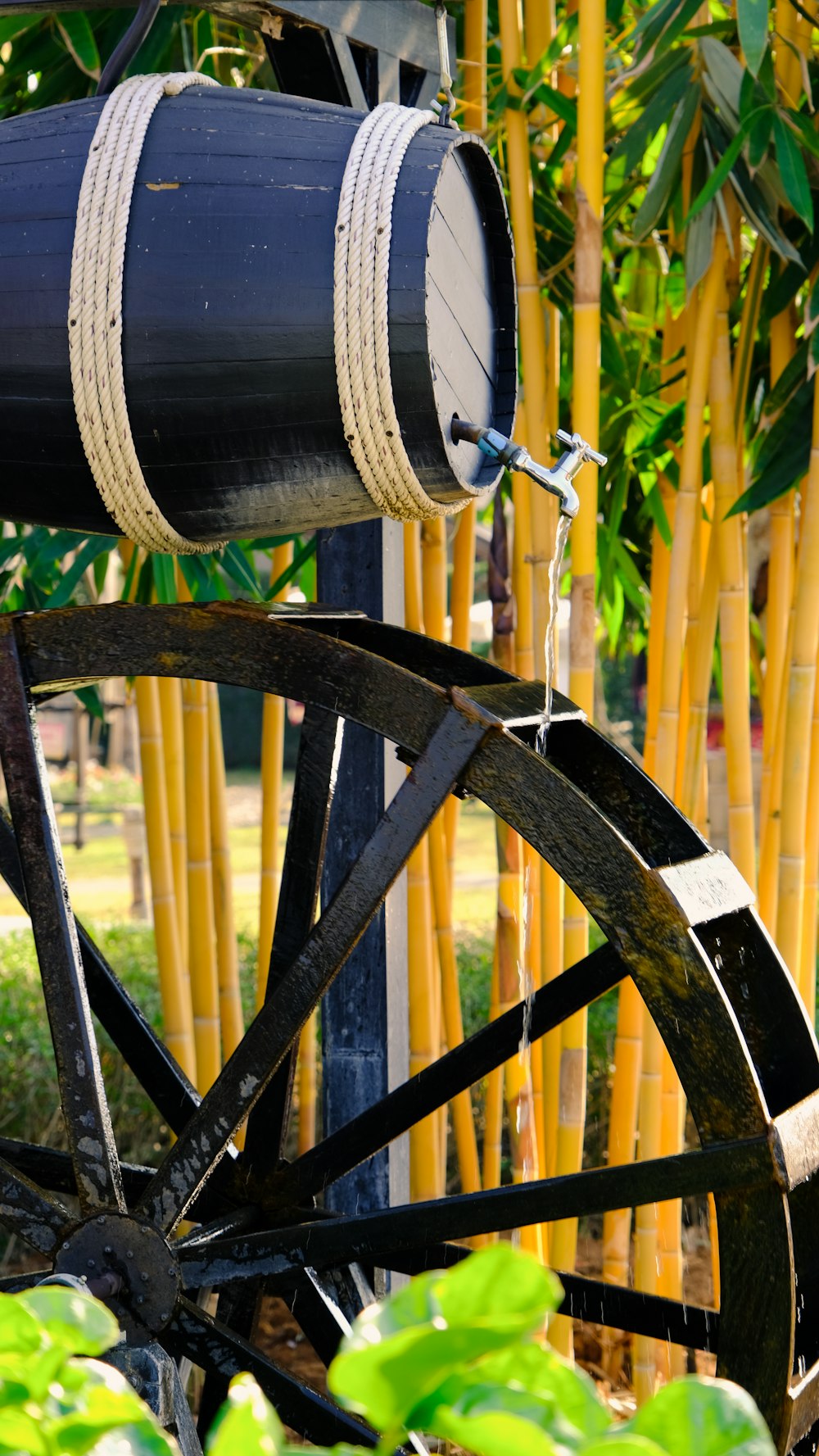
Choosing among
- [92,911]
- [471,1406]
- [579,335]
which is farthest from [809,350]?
[92,911]

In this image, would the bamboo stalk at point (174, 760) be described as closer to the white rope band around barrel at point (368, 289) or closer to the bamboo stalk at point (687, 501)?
the bamboo stalk at point (687, 501)

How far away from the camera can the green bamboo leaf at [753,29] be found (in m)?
1.44

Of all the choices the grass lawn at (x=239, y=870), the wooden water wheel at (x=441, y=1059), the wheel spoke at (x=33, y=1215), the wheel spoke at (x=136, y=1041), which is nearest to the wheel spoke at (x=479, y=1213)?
the wooden water wheel at (x=441, y=1059)

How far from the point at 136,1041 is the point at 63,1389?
1.22 metres

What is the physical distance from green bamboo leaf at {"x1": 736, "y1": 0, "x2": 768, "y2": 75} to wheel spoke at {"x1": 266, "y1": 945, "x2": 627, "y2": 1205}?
3.19 feet

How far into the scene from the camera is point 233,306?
1.07m

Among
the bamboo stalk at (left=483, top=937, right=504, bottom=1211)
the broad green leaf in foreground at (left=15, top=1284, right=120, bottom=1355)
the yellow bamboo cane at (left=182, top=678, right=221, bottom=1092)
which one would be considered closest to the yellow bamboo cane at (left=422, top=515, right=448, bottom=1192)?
the bamboo stalk at (left=483, top=937, right=504, bottom=1211)

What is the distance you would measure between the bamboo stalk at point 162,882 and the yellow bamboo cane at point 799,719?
0.98 m

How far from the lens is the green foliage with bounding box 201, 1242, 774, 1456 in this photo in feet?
1.28

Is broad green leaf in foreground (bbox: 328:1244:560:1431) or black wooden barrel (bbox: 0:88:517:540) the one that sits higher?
black wooden barrel (bbox: 0:88:517:540)

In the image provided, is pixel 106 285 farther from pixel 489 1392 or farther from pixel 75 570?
pixel 75 570

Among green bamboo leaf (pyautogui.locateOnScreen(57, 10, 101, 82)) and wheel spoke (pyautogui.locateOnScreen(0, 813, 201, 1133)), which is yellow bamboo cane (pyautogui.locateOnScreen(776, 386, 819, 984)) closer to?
wheel spoke (pyautogui.locateOnScreen(0, 813, 201, 1133))

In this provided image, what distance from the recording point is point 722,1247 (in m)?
1.16

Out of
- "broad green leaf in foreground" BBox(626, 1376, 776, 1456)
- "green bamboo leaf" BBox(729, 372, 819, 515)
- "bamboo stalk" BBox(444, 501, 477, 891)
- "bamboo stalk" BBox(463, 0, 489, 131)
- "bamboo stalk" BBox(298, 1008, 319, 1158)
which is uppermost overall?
"bamboo stalk" BBox(463, 0, 489, 131)
